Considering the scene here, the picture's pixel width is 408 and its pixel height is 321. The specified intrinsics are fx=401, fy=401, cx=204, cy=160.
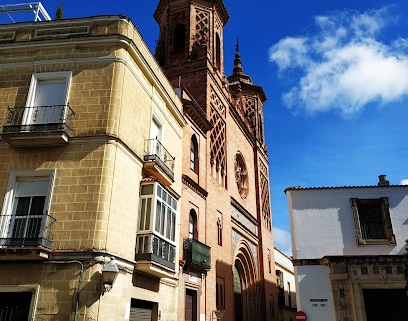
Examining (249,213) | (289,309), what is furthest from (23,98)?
(289,309)

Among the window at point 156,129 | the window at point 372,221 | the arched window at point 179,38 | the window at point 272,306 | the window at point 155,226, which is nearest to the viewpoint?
the window at point 155,226

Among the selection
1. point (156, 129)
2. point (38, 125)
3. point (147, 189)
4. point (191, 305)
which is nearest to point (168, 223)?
point (147, 189)

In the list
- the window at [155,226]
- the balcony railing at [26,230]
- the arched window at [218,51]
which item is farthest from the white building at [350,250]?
the balcony railing at [26,230]

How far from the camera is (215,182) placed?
18.1 meters

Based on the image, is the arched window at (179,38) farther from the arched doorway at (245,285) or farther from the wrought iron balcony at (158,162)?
the arched doorway at (245,285)

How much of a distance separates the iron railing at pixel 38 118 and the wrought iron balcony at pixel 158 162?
8.02ft

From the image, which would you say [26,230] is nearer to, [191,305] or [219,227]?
[191,305]

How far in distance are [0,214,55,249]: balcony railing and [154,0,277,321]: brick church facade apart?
5.57 meters

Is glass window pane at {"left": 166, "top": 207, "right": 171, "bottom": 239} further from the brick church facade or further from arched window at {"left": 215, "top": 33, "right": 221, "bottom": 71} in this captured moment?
arched window at {"left": 215, "top": 33, "right": 221, "bottom": 71}

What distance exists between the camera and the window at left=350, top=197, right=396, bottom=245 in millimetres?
15477

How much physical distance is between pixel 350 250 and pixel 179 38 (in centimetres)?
1412

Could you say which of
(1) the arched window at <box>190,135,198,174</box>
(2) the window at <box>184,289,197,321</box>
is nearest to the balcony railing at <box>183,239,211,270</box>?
(2) the window at <box>184,289,197,321</box>

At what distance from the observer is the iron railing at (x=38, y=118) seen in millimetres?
9578

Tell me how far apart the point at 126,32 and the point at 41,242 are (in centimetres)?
598
